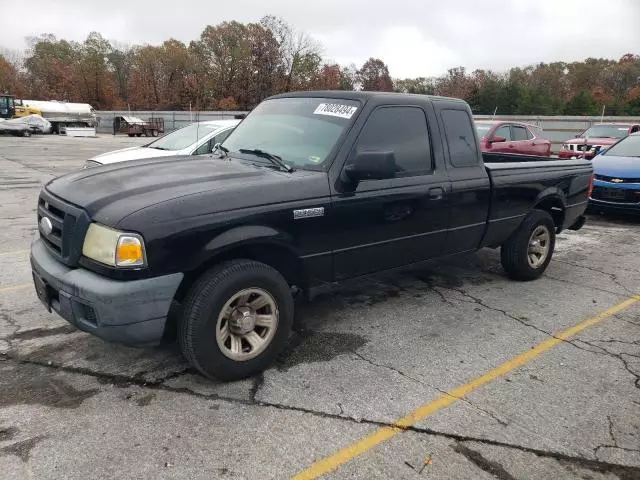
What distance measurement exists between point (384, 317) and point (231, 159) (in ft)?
6.28

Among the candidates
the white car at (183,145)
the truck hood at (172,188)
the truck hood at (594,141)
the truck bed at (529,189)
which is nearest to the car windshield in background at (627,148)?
the truck hood at (594,141)

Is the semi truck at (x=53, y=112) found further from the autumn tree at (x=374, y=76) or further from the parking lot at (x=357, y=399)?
the autumn tree at (x=374, y=76)

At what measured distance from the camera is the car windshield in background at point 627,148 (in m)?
10.1

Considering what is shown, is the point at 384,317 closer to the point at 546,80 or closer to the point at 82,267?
the point at 82,267

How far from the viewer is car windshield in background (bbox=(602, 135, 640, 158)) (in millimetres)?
10062

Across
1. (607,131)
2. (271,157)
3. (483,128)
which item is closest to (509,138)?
(483,128)

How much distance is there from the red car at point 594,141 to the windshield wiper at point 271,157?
11933mm

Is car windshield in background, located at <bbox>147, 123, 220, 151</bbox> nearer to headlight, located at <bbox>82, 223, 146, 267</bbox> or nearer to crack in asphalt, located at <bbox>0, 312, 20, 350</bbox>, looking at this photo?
crack in asphalt, located at <bbox>0, 312, 20, 350</bbox>

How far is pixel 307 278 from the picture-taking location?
3.70 m

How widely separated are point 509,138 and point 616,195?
5.18 meters

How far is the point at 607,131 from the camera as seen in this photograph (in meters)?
15.5

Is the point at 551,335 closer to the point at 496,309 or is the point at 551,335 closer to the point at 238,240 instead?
the point at 496,309

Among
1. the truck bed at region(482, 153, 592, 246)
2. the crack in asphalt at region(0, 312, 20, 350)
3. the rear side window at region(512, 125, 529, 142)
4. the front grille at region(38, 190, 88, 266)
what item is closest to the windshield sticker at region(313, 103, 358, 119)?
the truck bed at region(482, 153, 592, 246)

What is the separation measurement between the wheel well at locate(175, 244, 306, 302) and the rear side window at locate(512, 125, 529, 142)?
1228 cm
